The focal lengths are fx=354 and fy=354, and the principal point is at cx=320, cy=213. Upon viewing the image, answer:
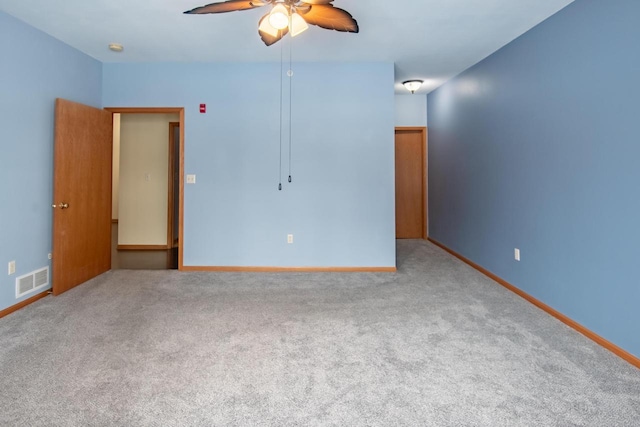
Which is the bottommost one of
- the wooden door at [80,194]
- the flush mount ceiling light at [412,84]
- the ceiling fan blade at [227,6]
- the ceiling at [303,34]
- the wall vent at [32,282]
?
the wall vent at [32,282]

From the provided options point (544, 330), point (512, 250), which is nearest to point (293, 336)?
point (544, 330)

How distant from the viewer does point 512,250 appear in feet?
11.8

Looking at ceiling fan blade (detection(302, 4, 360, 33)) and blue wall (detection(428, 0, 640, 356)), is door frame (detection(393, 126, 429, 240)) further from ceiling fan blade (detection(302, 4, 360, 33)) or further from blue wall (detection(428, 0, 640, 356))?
ceiling fan blade (detection(302, 4, 360, 33))

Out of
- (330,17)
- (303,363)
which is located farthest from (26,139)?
(303,363)

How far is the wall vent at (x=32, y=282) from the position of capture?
3.09 m

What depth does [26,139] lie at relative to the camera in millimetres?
3152

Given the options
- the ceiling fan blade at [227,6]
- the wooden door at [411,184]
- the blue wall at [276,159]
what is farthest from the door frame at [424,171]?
the ceiling fan blade at [227,6]

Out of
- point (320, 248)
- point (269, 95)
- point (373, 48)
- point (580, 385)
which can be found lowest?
point (580, 385)

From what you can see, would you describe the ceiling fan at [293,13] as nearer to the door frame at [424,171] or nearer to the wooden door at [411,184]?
the door frame at [424,171]

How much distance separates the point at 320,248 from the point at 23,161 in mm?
3038

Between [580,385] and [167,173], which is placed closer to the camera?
[580,385]

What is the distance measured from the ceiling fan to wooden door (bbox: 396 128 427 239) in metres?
4.25

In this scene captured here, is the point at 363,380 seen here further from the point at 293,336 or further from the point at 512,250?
the point at 512,250

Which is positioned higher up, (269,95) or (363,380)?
(269,95)
